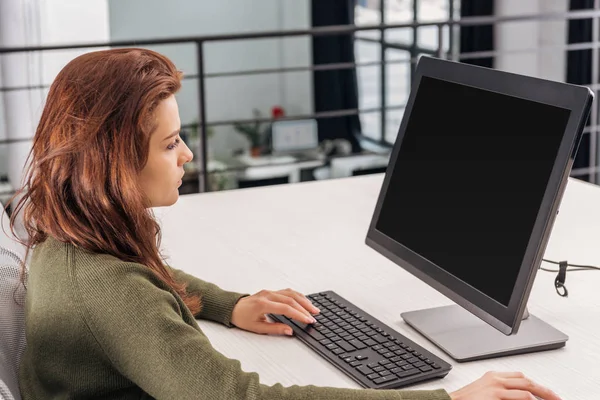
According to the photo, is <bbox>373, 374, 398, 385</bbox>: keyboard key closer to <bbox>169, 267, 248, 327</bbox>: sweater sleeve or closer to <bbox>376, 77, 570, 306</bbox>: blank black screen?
<bbox>376, 77, 570, 306</bbox>: blank black screen

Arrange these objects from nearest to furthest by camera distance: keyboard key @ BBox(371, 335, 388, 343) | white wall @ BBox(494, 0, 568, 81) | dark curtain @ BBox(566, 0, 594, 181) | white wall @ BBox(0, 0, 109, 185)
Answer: keyboard key @ BBox(371, 335, 388, 343)
white wall @ BBox(0, 0, 109, 185)
dark curtain @ BBox(566, 0, 594, 181)
white wall @ BBox(494, 0, 568, 81)

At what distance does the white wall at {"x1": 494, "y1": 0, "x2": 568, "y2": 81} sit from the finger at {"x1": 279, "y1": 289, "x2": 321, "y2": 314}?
380 centimetres

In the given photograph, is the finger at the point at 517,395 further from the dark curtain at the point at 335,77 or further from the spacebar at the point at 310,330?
the dark curtain at the point at 335,77

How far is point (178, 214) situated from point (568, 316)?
876 mm

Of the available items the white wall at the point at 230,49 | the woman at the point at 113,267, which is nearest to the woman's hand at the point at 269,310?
the woman at the point at 113,267

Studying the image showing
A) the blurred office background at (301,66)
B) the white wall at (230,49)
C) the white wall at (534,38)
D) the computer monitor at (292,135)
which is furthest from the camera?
the computer monitor at (292,135)

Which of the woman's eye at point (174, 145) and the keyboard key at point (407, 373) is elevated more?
the woman's eye at point (174, 145)

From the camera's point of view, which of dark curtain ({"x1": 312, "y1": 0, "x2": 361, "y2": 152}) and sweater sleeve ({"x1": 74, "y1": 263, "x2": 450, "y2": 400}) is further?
dark curtain ({"x1": 312, "y1": 0, "x2": 361, "y2": 152})

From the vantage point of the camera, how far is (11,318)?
Answer: 109 centimetres

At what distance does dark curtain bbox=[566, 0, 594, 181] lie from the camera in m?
4.46

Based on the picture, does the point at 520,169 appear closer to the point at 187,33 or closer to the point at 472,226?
the point at 472,226

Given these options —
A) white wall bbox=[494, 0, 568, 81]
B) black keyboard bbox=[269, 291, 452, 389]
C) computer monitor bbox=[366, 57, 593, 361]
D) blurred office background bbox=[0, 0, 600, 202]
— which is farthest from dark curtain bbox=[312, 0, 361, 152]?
black keyboard bbox=[269, 291, 452, 389]

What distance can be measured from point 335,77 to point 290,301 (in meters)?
5.34

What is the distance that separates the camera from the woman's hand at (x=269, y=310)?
1.20m
